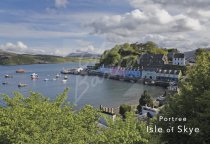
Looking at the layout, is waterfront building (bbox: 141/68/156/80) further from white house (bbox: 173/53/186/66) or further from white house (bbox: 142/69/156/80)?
white house (bbox: 173/53/186/66)

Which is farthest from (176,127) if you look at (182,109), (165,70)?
(165,70)

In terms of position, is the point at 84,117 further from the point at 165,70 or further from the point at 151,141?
the point at 165,70

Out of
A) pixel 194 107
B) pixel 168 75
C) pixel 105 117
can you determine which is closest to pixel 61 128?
pixel 105 117

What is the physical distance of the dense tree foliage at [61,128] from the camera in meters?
13.1

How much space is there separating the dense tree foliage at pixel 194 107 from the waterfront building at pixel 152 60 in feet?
273

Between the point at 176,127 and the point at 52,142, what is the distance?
7.04m

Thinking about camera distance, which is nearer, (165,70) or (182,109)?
(182,109)

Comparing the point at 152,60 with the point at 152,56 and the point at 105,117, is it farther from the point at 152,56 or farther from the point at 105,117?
the point at 105,117

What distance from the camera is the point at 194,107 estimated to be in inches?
701

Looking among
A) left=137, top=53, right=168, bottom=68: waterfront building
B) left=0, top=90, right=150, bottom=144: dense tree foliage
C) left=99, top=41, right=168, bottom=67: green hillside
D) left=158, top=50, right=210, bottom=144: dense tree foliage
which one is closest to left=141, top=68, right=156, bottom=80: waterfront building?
left=137, top=53, right=168, bottom=68: waterfront building

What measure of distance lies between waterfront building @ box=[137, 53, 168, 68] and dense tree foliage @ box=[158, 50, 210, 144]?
83.2 metres

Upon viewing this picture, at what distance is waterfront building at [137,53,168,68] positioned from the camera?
103494 millimetres

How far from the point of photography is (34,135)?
43.7 feet

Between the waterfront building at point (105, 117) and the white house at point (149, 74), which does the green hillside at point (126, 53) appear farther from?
the waterfront building at point (105, 117)
